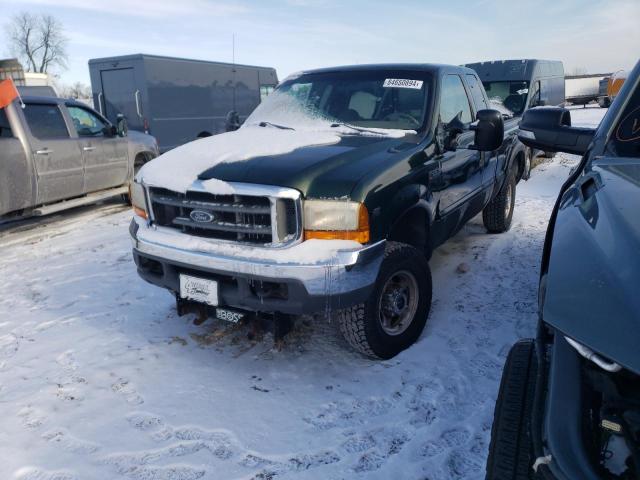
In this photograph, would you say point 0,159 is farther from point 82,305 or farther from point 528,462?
point 528,462

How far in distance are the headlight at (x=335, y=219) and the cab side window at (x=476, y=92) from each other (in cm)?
274

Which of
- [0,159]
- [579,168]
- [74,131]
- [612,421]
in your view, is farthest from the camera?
[74,131]

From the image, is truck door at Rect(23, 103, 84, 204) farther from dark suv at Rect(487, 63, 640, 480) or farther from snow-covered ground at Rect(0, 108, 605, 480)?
dark suv at Rect(487, 63, 640, 480)

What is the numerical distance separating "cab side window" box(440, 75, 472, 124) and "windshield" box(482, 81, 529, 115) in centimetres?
763

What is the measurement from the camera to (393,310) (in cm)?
326

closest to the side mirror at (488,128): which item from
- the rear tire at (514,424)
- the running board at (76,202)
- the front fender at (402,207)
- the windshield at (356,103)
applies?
the windshield at (356,103)

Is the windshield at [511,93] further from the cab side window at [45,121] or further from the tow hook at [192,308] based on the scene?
the tow hook at [192,308]

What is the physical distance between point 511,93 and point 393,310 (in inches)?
399

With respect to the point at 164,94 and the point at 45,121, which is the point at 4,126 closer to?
the point at 45,121

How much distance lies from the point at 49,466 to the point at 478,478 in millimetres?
2107

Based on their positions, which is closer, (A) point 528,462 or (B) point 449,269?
(A) point 528,462

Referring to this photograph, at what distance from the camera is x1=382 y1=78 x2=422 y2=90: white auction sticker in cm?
393

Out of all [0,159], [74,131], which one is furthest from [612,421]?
[74,131]

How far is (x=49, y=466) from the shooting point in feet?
7.83
